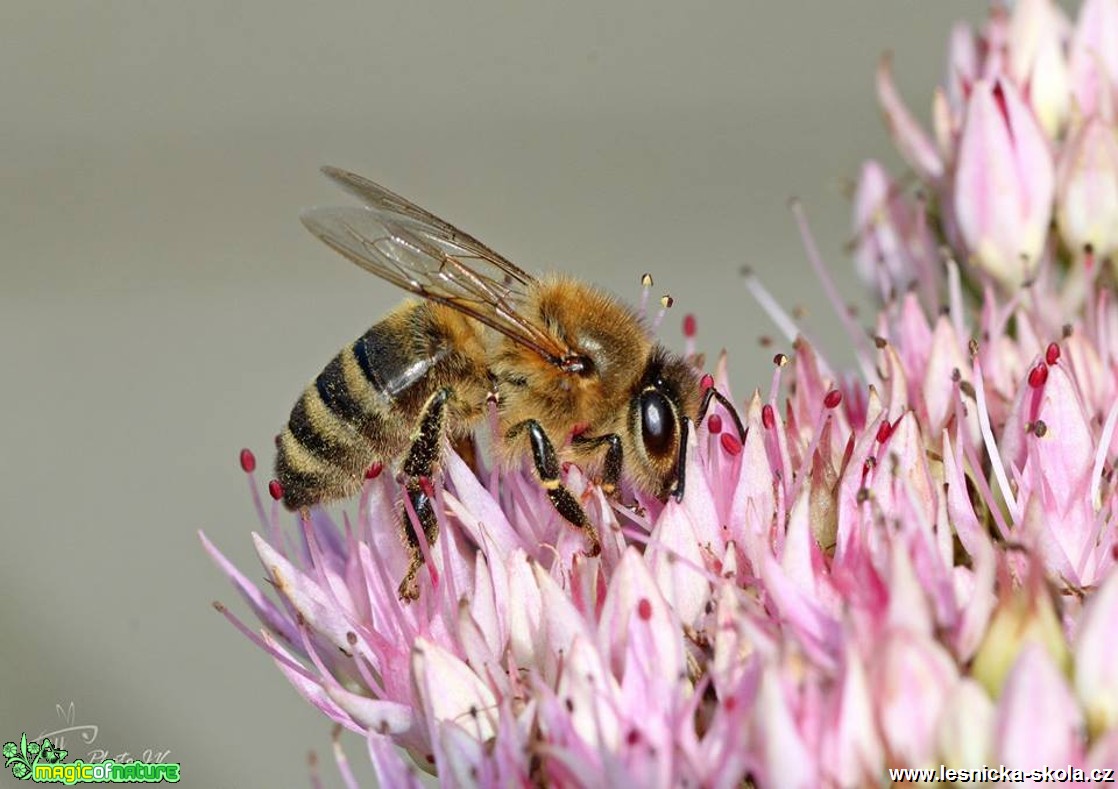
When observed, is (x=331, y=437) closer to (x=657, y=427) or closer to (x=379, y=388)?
(x=379, y=388)

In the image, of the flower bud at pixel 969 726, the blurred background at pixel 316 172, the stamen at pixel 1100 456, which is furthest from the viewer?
the blurred background at pixel 316 172

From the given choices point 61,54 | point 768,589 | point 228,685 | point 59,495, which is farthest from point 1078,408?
point 61,54

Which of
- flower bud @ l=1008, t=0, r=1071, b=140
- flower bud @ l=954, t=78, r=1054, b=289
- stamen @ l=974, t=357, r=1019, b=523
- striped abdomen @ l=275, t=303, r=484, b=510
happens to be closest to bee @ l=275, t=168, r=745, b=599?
striped abdomen @ l=275, t=303, r=484, b=510

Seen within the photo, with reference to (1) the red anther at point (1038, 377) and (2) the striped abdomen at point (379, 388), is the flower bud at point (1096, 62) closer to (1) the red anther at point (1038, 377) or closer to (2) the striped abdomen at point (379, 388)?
(1) the red anther at point (1038, 377)

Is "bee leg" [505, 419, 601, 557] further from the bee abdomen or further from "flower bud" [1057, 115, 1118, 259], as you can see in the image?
"flower bud" [1057, 115, 1118, 259]

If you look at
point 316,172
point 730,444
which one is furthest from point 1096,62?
point 316,172

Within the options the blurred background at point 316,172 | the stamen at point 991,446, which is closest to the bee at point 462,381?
the stamen at point 991,446
